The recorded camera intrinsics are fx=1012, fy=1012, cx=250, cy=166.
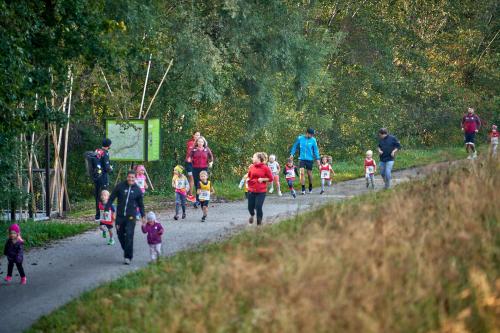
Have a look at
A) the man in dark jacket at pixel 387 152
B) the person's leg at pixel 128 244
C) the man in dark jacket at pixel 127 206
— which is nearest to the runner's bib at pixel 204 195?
the man in dark jacket at pixel 127 206

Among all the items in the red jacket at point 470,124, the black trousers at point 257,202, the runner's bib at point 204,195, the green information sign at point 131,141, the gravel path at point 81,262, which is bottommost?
the gravel path at point 81,262

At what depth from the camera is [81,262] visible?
708 inches

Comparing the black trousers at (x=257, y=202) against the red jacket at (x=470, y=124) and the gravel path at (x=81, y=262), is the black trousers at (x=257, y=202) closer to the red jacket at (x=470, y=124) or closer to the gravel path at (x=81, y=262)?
the gravel path at (x=81, y=262)

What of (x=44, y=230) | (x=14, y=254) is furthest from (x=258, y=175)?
(x=14, y=254)

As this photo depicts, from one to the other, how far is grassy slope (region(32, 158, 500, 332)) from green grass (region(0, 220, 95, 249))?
813 cm

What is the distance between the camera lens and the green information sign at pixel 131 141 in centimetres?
2670

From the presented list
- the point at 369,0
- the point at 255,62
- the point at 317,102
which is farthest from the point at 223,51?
the point at 369,0

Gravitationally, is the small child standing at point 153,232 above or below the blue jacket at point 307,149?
below

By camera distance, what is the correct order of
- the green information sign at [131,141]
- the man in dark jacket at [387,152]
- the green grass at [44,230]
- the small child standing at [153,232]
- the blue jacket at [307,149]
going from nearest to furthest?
the small child standing at [153,232] < the green grass at [44,230] < the green information sign at [131,141] < the man in dark jacket at [387,152] < the blue jacket at [307,149]

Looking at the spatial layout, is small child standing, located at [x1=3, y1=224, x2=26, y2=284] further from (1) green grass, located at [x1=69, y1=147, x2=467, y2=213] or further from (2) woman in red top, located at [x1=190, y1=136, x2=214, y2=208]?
(2) woman in red top, located at [x1=190, y1=136, x2=214, y2=208]

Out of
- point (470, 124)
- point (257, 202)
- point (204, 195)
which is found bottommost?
point (257, 202)

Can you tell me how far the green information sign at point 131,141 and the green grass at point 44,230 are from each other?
163 inches

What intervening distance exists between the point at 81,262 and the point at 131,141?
9172 mm

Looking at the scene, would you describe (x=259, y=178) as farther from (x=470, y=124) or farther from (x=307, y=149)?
(x=470, y=124)
